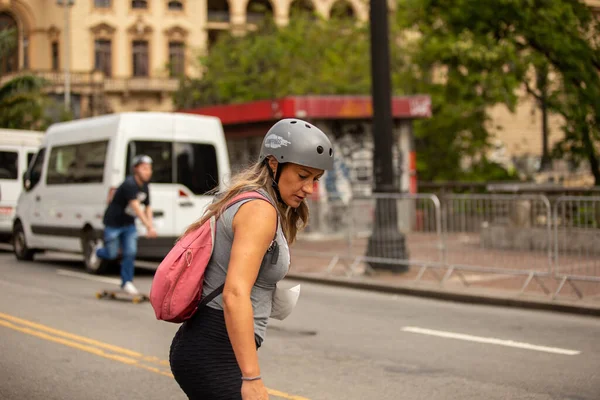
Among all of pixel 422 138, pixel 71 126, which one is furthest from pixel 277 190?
pixel 422 138

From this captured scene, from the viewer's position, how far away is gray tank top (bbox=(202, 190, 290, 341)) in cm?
351

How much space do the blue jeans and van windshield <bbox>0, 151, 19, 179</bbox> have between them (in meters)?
9.49

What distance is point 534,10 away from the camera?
2144cm

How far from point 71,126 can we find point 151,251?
3.03m

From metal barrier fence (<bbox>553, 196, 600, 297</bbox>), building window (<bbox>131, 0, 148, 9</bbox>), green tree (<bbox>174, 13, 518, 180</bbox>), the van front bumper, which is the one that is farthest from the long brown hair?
building window (<bbox>131, 0, 148, 9</bbox>)

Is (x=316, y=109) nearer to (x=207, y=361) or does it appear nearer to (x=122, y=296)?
(x=122, y=296)

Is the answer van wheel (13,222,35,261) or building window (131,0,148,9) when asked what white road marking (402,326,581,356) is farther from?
building window (131,0,148,9)

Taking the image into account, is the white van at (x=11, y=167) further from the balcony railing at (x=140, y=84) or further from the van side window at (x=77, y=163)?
the balcony railing at (x=140, y=84)

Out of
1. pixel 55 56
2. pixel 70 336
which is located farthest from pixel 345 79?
pixel 55 56

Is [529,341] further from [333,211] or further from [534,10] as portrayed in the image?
[534,10]

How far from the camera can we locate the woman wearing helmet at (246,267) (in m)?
3.35

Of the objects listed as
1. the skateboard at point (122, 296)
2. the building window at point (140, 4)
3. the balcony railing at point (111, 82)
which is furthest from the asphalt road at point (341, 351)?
the building window at point (140, 4)

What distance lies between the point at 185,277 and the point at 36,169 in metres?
14.8

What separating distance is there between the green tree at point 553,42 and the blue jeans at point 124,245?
38.8 feet
